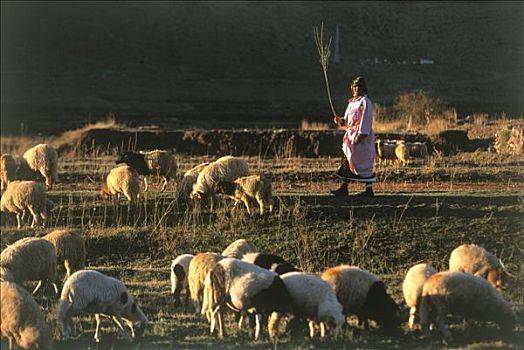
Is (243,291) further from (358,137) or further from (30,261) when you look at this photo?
(358,137)

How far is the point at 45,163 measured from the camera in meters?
18.2

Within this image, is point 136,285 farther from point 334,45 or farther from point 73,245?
point 334,45

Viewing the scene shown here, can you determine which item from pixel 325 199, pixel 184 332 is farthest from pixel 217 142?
pixel 184 332

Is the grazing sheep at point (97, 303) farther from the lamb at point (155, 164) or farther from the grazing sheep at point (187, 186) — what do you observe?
the lamb at point (155, 164)

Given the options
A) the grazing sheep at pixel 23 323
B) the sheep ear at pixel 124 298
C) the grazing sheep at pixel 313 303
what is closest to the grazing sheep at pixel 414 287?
the grazing sheep at pixel 313 303

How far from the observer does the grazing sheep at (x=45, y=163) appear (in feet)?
59.6

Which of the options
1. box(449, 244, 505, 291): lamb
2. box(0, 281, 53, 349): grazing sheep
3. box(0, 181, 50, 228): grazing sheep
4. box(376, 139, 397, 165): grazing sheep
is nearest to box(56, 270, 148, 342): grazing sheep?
box(0, 281, 53, 349): grazing sheep

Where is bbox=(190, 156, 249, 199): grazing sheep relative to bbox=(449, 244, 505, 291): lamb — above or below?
above

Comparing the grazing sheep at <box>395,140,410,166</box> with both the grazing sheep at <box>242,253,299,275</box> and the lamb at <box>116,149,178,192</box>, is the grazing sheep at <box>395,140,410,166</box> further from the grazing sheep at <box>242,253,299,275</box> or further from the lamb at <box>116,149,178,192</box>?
the grazing sheep at <box>242,253,299,275</box>

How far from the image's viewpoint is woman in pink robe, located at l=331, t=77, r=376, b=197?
13.5 m

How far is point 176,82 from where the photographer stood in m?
55.1

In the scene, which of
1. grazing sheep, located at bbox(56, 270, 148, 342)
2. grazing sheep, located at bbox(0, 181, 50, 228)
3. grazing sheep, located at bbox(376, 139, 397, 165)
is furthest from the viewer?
grazing sheep, located at bbox(376, 139, 397, 165)

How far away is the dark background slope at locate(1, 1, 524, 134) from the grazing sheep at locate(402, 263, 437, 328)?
25653 mm

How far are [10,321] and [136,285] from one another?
3.21m
